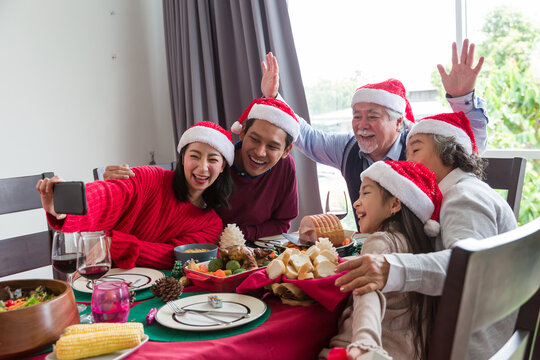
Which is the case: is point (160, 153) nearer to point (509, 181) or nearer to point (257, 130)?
point (257, 130)

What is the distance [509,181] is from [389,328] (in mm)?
1021

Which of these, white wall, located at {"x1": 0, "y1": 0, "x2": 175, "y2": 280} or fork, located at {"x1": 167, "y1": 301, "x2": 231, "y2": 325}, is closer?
fork, located at {"x1": 167, "y1": 301, "x2": 231, "y2": 325}

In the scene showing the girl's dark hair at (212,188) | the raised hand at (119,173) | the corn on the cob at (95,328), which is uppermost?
the raised hand at (119,173)

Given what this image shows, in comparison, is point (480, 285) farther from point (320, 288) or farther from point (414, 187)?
point (414, 187)

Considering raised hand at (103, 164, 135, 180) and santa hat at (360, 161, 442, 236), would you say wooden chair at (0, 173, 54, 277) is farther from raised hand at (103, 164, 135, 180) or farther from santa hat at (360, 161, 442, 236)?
santa hat at (360, 161, 442, 236)

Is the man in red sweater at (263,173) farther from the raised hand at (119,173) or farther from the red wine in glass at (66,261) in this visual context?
the red wine in glass at (66,261)

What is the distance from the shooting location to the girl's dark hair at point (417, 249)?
1117 mm

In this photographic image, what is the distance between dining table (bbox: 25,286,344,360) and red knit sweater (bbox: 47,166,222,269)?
11.6 inches

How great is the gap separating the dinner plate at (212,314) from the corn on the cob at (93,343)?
11 centimetres

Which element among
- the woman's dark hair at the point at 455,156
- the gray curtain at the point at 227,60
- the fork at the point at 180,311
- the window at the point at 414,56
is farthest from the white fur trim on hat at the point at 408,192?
the gray curtain at the point at 227,60

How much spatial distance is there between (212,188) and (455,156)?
0.87 metres

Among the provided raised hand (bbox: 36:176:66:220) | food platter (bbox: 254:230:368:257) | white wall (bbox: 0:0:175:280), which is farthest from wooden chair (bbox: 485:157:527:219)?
white wall (bbox: 0:0:175:280)

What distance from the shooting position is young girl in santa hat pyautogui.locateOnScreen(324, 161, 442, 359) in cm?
108

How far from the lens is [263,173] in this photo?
212cm
